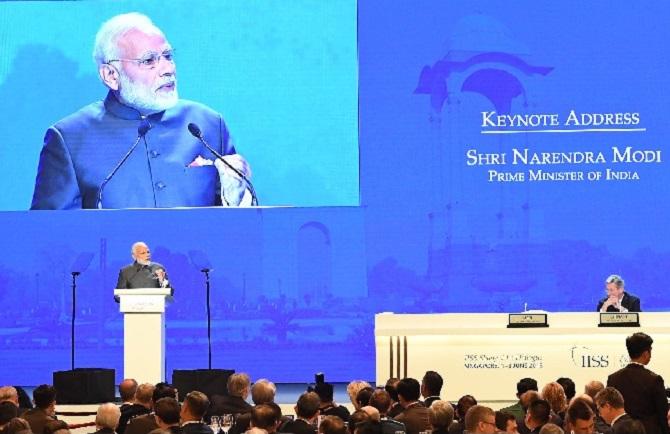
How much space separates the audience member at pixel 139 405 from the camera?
23.6 ft

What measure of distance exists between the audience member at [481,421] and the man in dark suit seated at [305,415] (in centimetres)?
93

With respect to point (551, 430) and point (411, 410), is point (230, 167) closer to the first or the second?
point (411, 410)

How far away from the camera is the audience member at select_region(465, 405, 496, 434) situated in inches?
234

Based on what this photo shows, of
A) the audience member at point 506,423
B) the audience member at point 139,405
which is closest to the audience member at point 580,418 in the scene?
the audience member at point 506,423

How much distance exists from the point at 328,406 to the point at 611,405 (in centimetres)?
196

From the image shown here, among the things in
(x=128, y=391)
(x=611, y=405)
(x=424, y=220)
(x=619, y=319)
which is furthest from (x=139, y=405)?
(x=424, y=220)

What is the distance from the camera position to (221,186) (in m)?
12.8

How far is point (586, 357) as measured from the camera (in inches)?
365

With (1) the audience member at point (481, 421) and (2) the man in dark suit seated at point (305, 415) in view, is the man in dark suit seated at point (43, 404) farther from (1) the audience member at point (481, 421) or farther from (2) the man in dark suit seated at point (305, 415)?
(1) the audience member at point (481, 421)

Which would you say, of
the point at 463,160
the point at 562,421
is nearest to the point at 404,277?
the point at 463,160

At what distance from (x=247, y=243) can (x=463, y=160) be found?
2.41 m

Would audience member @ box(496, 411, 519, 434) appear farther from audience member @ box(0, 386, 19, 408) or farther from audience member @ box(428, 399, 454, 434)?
audience member @ box(0, 386, 19, 408)

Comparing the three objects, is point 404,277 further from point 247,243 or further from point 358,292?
point 247,243

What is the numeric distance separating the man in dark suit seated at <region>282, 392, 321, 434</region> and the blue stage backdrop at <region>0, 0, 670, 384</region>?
5978mm
